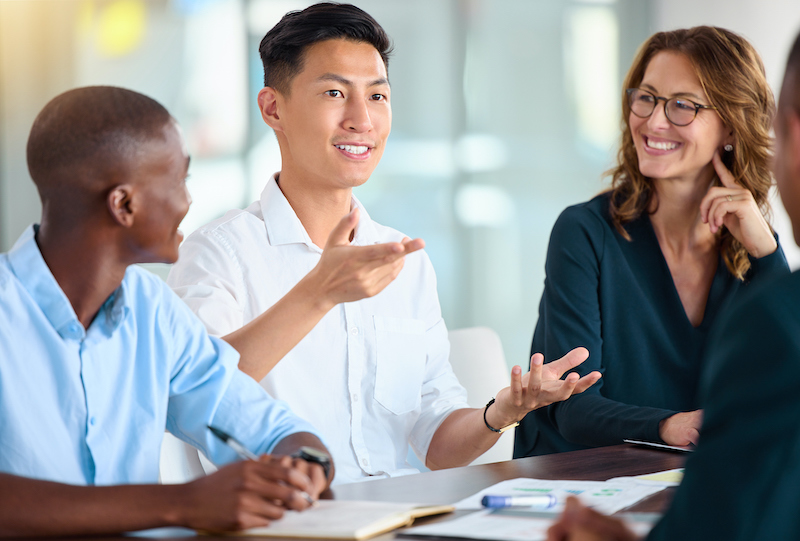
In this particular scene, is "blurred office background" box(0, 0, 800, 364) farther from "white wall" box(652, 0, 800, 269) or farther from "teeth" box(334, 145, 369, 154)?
"teeth" box(334, 145, 369, 154)

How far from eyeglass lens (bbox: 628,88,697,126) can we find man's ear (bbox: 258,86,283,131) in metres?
1.01

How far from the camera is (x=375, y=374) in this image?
186cm

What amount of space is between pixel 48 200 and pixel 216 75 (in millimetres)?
2889

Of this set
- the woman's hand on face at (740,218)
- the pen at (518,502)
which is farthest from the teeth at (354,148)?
the pen at (518,502)

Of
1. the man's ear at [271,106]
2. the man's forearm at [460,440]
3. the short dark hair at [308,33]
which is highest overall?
the short dark hair at [308,33]

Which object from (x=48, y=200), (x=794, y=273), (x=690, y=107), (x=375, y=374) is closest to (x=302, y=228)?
(x=375, y=374)

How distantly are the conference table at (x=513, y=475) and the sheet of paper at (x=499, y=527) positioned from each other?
0.03m

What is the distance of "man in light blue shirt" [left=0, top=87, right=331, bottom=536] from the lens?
1.05 m

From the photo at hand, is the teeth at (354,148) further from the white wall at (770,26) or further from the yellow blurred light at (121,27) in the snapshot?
the white wall at (770,26)

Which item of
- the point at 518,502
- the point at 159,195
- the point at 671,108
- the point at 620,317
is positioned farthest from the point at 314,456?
the point at 671,108

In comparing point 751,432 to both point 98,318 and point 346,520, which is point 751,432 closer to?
point 346,520

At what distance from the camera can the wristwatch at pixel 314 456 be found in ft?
3.79

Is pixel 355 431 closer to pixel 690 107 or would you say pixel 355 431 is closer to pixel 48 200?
pixel 48 200

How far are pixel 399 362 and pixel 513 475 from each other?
0.64 metres
